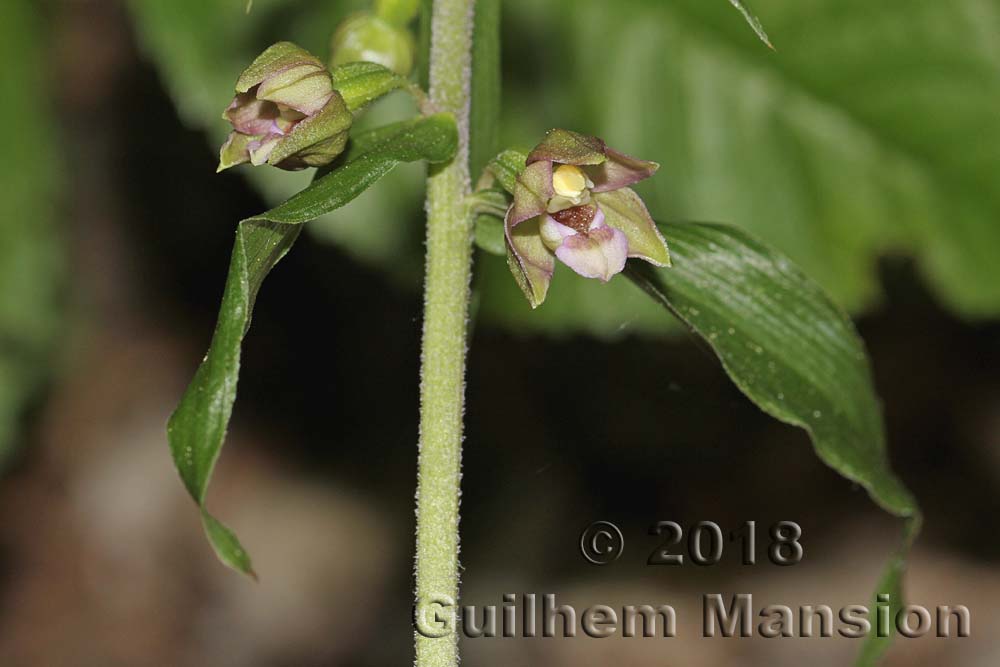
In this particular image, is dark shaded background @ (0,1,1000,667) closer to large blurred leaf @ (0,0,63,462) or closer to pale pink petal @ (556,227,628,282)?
large blurred leaf @ (0,0,63,462)

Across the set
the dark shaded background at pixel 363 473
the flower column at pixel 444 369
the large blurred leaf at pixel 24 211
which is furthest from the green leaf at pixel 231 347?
the dark shaded background at pixel 363 473

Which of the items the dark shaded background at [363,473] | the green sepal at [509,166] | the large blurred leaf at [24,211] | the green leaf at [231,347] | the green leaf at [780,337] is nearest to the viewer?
the green leaf at [231,347]

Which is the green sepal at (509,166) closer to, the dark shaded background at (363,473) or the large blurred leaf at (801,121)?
the large blurred leaf at (801,121)

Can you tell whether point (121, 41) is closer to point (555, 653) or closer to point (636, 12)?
point (636, 12)

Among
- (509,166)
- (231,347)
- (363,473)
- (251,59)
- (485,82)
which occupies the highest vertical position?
(251,59)

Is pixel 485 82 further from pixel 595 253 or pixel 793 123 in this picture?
pixel 793 123

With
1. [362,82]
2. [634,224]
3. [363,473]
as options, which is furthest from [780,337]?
[363,473]
